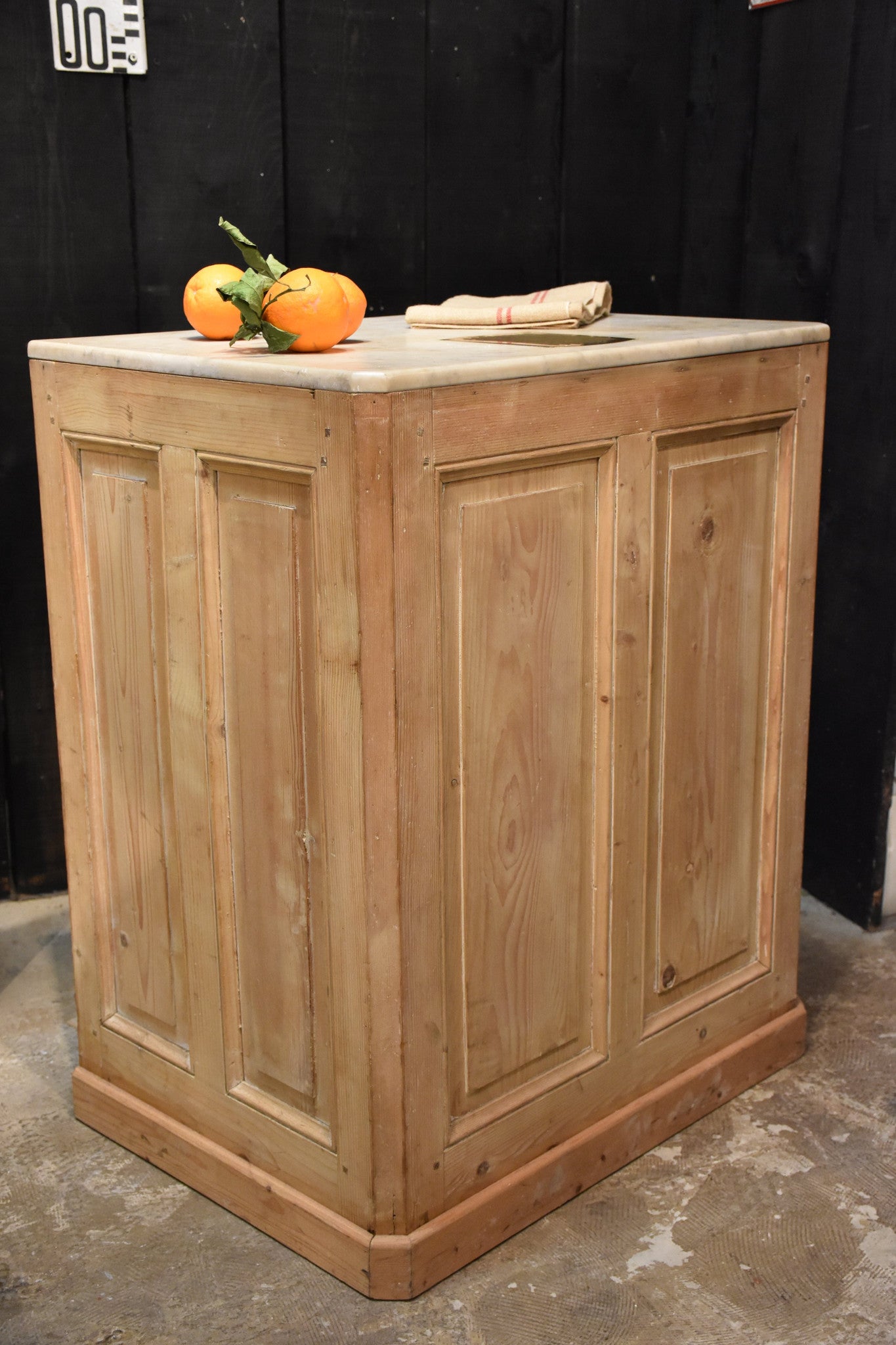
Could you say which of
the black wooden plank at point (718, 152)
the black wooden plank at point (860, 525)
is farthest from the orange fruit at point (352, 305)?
the black wooden plank at point (718, 152)

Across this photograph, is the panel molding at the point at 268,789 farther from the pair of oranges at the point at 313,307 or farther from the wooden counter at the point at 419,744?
the pair of oranges at the point at 313,307

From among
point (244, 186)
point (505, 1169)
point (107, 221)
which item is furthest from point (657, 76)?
point (505, 1169)

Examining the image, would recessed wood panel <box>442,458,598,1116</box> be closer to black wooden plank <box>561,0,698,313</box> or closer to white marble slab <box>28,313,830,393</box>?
white marble slab <box>28,313,830,393</box>

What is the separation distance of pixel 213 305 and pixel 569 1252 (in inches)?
50.9

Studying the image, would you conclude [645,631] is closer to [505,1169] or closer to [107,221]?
[505,1169]

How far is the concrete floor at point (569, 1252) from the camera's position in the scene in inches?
66.7

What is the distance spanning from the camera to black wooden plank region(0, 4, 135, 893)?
2400 mm

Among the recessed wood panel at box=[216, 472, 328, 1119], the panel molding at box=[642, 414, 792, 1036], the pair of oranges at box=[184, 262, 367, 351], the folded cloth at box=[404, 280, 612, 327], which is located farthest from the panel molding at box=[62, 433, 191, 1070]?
the panel molding at box=[642, 414, 792, 1036]

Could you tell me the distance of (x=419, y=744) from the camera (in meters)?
1.63

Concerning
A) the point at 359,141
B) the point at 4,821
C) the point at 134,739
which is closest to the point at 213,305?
the point at 134,739

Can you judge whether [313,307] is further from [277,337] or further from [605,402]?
[605,402]

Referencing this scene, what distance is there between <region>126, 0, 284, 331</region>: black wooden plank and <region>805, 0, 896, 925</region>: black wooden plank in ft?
3.36

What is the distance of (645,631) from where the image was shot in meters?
1.89

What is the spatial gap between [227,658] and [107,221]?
111 centimetres
